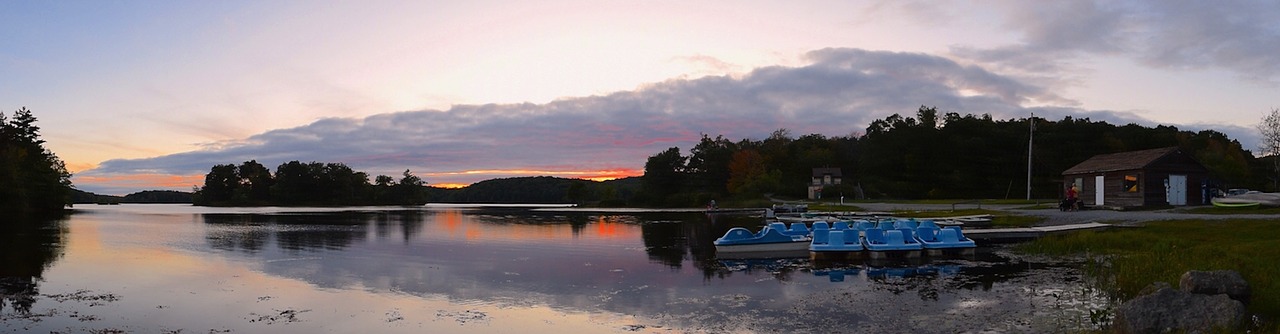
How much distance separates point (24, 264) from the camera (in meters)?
25.7

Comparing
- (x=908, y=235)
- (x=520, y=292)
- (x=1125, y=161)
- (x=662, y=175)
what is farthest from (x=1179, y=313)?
(x=662, y=175)

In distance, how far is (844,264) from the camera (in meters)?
26.2

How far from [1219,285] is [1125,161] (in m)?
41.2

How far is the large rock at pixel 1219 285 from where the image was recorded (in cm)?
1241

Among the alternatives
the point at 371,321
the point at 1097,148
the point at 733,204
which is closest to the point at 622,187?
the point at 733,204

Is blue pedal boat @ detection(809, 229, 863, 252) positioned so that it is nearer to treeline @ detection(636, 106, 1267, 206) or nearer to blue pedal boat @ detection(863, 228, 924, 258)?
blue pedal boat @ detection(863, 228, 924, 258)

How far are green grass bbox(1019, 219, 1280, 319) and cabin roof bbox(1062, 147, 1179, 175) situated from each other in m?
15.2

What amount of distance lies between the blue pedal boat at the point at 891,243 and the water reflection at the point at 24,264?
24704 mm

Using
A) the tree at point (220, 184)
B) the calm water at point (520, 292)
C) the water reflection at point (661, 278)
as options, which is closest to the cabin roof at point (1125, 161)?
the calm water at point (520, 292)

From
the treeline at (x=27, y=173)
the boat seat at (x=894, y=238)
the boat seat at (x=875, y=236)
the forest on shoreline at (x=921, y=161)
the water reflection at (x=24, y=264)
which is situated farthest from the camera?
the forest on shoreline at (x=921, y=161)

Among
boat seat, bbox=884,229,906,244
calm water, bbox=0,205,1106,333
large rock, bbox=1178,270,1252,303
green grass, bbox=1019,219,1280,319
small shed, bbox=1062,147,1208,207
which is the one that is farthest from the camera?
small shed, bbox=1062,147,1208,207

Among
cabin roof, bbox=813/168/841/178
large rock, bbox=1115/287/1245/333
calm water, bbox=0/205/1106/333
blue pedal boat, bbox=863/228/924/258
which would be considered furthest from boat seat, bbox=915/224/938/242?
cabin roof, bbox=813/168/841/178

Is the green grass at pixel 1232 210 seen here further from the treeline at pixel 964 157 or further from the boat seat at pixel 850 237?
the treeline at pixel 964 157

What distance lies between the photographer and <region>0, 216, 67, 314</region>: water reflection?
17513 millimetres
